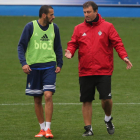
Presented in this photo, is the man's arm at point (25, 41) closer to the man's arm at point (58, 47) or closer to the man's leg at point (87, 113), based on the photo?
the man's arm at point (58, 47)

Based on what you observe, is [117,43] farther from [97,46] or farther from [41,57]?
[41,57]

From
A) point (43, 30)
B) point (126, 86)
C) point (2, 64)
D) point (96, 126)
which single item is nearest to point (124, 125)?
point (96, 126)

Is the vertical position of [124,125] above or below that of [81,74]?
below

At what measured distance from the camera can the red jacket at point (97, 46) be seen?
22.9 feet

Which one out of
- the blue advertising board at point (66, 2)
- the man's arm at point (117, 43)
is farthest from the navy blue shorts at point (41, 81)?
the blue advertising board at point (66, 2)

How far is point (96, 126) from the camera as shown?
308 inches

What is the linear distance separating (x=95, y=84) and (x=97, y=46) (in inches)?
23.3

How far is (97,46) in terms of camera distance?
22.8ft

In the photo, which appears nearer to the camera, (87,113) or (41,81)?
(41,81)

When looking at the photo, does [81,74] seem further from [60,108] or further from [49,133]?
[60,108]

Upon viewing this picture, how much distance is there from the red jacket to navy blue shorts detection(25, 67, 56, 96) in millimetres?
461

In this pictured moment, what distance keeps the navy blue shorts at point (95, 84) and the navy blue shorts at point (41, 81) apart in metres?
0.46

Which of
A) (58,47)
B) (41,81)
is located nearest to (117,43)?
(58,47)

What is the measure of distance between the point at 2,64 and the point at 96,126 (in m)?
10.2
